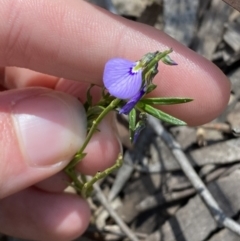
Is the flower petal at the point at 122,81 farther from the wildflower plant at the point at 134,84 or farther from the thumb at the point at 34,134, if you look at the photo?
the thumb at the point at 34,134

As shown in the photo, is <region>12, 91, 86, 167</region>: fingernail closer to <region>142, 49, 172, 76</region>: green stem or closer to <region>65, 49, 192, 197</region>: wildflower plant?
<region>65, 49, 192, 197</region>: wildflower plant

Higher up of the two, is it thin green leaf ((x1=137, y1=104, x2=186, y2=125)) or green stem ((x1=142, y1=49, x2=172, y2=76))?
green stem ((x1=142, y1=49, x2=172, y2=76))

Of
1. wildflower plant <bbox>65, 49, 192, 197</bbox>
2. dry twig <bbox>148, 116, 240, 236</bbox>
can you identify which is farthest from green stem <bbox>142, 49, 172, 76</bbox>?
dry twig <bbox>148, 116, 240, 236</bbox>

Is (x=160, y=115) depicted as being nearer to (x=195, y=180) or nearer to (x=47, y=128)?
(x=47, y=128)

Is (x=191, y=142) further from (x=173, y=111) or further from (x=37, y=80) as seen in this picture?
(x=37, y=80)

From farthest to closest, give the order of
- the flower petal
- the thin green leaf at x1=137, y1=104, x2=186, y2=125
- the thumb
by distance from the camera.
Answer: the thumb < the thin green leaf at x1=137, y1=104, x2=186, y2=125 < the flower petal

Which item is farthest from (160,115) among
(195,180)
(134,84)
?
(195,180)

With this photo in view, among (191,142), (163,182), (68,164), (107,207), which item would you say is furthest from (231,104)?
(68,164)
